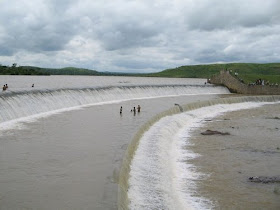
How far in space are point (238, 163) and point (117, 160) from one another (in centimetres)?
626

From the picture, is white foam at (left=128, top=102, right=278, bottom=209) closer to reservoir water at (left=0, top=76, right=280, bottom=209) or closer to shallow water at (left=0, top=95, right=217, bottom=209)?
reservoir water at (left=0, top=76, right=280, bottom=209)

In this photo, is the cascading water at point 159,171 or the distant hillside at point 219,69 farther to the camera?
the distant hillside at point 219,69

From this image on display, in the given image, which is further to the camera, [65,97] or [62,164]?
[65,97]

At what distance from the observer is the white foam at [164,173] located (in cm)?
1165

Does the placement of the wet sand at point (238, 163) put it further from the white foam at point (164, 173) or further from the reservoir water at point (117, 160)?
the white foam at point (164, 173)

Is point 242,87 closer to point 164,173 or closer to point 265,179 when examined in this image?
point 265,179

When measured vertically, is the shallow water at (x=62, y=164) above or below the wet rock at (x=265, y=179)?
above

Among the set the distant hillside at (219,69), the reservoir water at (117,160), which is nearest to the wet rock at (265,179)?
the reservoir water at (117,160)

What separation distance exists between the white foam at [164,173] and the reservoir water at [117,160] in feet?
0.10

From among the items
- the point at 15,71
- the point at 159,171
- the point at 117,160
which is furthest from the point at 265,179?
the point at 15,71

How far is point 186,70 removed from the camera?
193 m

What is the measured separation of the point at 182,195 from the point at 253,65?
582ft

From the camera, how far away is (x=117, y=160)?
14094 mm

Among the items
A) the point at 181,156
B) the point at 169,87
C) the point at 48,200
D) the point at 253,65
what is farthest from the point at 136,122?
the point at 253,65
